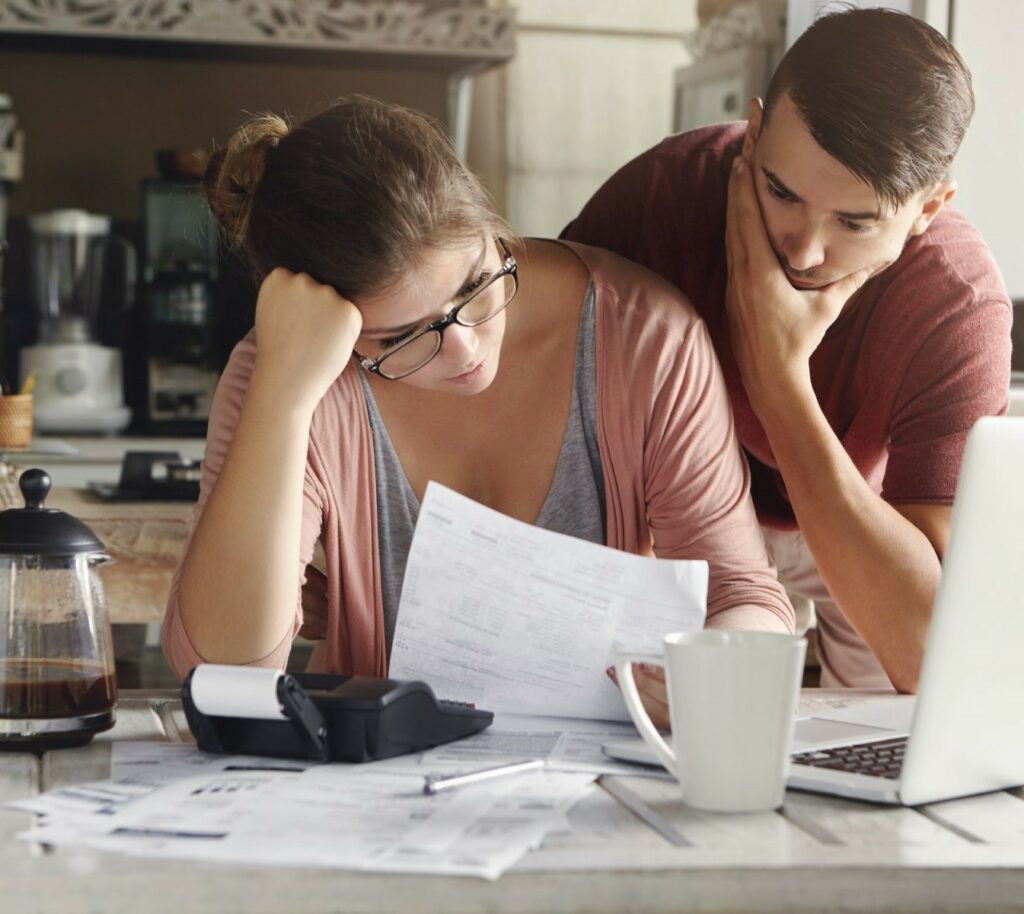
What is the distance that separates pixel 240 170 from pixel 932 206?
0.67 meters

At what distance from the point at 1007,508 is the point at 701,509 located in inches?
18.5

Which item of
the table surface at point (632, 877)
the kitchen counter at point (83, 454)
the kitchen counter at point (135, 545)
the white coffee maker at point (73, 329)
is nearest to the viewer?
the table surface at point (632, 877)

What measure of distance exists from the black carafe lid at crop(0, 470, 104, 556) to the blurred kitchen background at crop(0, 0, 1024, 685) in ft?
6.36

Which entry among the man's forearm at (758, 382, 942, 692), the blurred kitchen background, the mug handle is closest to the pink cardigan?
the man's forearm at (758, 382, 942, 692)

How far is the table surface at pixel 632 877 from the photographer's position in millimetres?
685

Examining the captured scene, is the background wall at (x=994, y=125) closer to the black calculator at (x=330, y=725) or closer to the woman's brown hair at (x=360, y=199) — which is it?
the woman's brown hair at (x=360, y=199)

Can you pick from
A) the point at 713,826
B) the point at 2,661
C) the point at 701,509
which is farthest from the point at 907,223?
the point at 2,661

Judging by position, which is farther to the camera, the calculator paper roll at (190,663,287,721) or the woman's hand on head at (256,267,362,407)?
the woman's hand on head at (256,267,362,407)

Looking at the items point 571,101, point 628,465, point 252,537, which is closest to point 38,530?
point 252,537

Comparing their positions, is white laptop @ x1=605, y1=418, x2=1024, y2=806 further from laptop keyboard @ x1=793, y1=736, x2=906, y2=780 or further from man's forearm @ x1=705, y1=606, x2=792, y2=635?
man's forearm @ x1=705, y1=606, x2=792, y2=635

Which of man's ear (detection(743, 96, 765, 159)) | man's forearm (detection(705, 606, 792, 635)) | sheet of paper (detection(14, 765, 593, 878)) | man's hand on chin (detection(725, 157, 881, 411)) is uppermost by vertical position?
man's ear (detection(743, 96, 765, 159))

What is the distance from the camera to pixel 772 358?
1437 millimetres

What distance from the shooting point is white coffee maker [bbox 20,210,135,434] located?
3.22m

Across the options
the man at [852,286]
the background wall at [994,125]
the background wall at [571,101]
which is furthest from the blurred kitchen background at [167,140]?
the man at [852,286]
